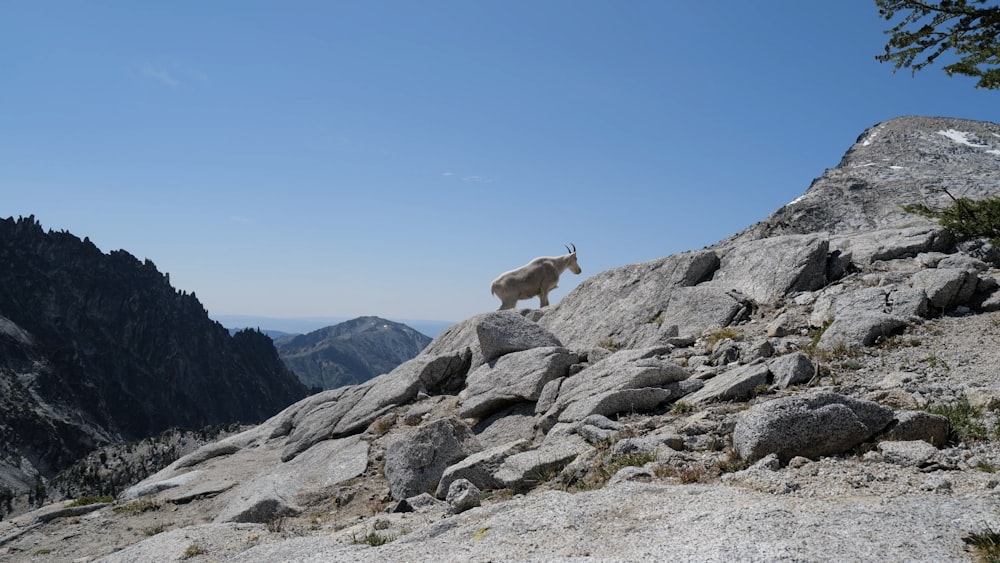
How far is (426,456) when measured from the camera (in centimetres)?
1323

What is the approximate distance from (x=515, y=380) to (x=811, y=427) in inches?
355

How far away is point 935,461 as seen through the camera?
7.84m

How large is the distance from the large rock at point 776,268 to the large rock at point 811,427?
9805 millimetres

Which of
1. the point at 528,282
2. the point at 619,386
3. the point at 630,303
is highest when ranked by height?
the point at 528,282

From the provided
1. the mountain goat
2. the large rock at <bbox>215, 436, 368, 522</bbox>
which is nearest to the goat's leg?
the mountain goat

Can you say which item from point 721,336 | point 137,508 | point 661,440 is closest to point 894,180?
point 721,336

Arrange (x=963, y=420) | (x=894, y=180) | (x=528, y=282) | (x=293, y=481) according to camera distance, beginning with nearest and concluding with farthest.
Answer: (x=963, y=420), (x=293, y=481), (x=528, y=282), (x=894, y=180)

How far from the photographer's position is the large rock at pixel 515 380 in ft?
52.9

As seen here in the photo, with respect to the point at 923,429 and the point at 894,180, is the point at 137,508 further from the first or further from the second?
the point at 894,180

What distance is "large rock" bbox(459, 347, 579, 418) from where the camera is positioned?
16.1m

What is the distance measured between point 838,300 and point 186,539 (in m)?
16.4

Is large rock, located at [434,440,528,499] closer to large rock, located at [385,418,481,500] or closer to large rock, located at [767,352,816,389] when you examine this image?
large rock, located at [385,418,481,500]

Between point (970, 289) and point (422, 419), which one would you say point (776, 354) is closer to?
point (970, 289)

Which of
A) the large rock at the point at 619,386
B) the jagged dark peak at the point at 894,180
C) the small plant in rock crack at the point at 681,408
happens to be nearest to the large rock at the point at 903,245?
the jagged dark peak at the point at 894,180
